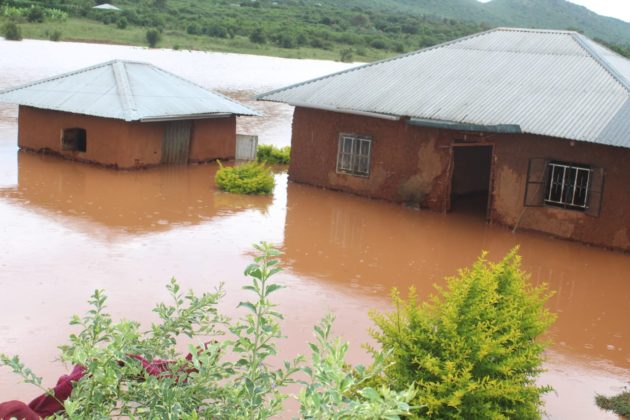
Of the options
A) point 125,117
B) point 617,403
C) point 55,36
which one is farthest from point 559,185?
point 55,36

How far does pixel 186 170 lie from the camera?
2142 centimetres

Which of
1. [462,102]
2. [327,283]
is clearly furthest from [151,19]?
[327,283]

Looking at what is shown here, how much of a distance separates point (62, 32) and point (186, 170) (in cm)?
4045

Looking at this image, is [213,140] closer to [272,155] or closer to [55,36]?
[272,155]

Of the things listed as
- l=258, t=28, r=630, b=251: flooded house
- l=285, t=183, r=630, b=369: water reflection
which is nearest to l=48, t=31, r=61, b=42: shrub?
l=258, t=28, r=630, b=251: flooded house

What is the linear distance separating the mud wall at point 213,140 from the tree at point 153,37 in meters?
36.1

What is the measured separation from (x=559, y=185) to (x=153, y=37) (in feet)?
150

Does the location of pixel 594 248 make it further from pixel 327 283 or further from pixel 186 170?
pixel 186 170

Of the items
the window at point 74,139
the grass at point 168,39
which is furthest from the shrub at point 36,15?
the window at point 74,139

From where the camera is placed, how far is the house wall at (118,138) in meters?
20.1

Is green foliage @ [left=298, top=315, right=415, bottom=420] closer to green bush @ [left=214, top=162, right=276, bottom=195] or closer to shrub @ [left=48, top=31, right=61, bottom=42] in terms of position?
green bush @ [left=214, top=162, right=276, bottom=195]

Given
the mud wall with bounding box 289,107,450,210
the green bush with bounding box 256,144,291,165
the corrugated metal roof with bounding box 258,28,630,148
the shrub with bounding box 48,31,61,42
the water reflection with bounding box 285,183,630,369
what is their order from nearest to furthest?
1. the water reflection with bounding box 285,183,630,369
2. the corrugated metal roof with bounding box 258,28,630,148
3. the mud wall with bounding box 289,107,450,210
4. the green bush with bounding box 256,144,291,165
5. the shrub with bounding box 48,31,61,42

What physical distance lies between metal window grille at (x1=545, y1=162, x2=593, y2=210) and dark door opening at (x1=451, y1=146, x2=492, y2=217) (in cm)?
270

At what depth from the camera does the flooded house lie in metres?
15.7
